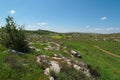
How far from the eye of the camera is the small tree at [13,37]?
28.3m

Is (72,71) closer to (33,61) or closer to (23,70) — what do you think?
(33,61)

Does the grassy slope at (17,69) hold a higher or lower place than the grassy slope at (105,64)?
higher

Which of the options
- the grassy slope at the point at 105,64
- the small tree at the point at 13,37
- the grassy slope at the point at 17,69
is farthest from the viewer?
the grassy slope at the point at 105,64

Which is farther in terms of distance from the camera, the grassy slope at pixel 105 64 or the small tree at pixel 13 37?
the grassy slope at pixel 105 64

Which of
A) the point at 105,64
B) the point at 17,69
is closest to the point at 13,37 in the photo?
the point at 17,69

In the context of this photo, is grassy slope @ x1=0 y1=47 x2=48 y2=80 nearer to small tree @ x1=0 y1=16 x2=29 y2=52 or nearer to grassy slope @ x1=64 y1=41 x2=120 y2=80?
small tree @ x1=0 y1=16 x2=29 y2=52

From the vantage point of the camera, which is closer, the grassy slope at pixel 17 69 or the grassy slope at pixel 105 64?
the grassy slope at pixel 17 69

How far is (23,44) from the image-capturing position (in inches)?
1125

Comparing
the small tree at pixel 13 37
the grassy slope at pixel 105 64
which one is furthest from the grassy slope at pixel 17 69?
the grassy slope at pixel 105 64

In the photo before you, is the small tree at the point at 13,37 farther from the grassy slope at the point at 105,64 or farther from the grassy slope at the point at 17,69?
the grassy slope at the point at 105,64

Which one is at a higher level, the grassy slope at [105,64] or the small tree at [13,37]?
the small tree at [13,37]

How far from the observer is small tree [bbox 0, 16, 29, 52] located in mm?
28344

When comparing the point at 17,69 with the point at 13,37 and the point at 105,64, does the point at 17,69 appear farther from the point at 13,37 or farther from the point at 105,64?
the point at 105,64

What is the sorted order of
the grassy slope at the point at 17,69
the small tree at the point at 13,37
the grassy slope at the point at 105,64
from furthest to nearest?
the grassy slope at the point at 105,64 → the small tree at the point at 13,37 → the grassy slope at the point at 17,69
